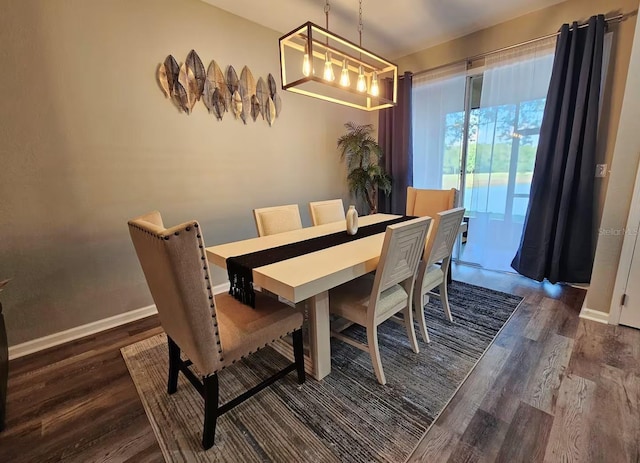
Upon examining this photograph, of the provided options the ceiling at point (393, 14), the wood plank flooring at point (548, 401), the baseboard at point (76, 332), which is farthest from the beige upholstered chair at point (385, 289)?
the ceiling at point (393, 14)

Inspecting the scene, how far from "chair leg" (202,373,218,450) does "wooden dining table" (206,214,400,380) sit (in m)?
0.47

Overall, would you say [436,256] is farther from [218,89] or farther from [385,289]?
[218,89]

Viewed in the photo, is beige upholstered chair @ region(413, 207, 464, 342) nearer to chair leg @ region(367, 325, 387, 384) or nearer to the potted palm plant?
chair leg @ region(367, 325, 387, 384)


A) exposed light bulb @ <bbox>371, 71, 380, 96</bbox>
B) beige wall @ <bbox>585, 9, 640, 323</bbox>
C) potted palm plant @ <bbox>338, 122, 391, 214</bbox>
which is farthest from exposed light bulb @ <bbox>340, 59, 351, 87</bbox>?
beige wall @ <bbox>585, 9, 640, 323</bbox>

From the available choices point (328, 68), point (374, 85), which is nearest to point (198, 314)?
point (328, 68)

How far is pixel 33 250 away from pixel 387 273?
7.86 feet

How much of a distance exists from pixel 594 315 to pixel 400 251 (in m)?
2.01

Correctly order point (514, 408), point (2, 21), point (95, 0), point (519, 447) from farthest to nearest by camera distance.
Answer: point (95, 0)
point (2, 21)
point (514, 408)
point (519, 447)

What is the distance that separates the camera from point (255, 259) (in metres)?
1.64

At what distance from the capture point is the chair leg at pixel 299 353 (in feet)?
5.30

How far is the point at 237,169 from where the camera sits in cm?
294

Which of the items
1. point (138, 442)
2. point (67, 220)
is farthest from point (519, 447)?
point (67, 220)

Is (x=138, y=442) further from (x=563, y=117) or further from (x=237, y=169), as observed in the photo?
(x=563, y=117)

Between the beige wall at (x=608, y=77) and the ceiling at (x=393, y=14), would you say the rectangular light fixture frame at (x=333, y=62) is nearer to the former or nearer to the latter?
the ceiling at (x=393, y=14)
